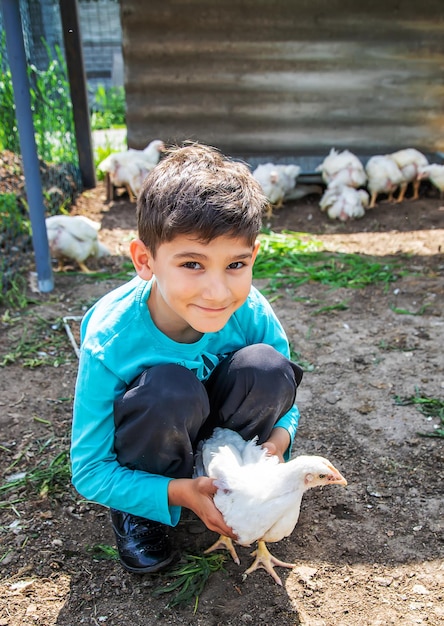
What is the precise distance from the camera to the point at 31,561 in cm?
176

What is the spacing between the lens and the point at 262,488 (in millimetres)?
1536

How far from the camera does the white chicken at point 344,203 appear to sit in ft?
16.1

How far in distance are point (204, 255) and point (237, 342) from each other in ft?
1.59

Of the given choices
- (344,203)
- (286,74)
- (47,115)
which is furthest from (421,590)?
(286,74)

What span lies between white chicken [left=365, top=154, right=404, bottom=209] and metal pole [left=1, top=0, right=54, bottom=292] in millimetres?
2924

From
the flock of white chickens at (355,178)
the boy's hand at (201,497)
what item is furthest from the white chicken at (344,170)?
the boy's hand at (201,497)

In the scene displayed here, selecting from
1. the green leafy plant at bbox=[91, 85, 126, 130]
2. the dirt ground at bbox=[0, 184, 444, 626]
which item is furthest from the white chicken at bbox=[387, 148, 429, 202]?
the green leafy plant at bbox=[91, 85, 126, 130]

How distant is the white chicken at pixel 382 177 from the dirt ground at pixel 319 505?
192cm

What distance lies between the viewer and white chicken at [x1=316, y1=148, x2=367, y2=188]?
17.0 ft

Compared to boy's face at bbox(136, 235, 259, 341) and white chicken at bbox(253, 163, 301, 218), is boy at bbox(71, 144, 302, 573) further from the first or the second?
white chicken at bbox(253, 163, 301, 218)

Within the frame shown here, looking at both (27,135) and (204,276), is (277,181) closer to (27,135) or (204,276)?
(27,135)

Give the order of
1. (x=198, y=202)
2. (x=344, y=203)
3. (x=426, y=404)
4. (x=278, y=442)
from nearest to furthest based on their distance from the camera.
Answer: (x=198, y=202)
(x=278, y=442)
(x=426, y=404)
(x=344, y=203)

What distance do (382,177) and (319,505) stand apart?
3.83 m

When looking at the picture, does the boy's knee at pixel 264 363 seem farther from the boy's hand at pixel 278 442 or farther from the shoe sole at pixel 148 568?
the shoe sole at pixel 148 568
